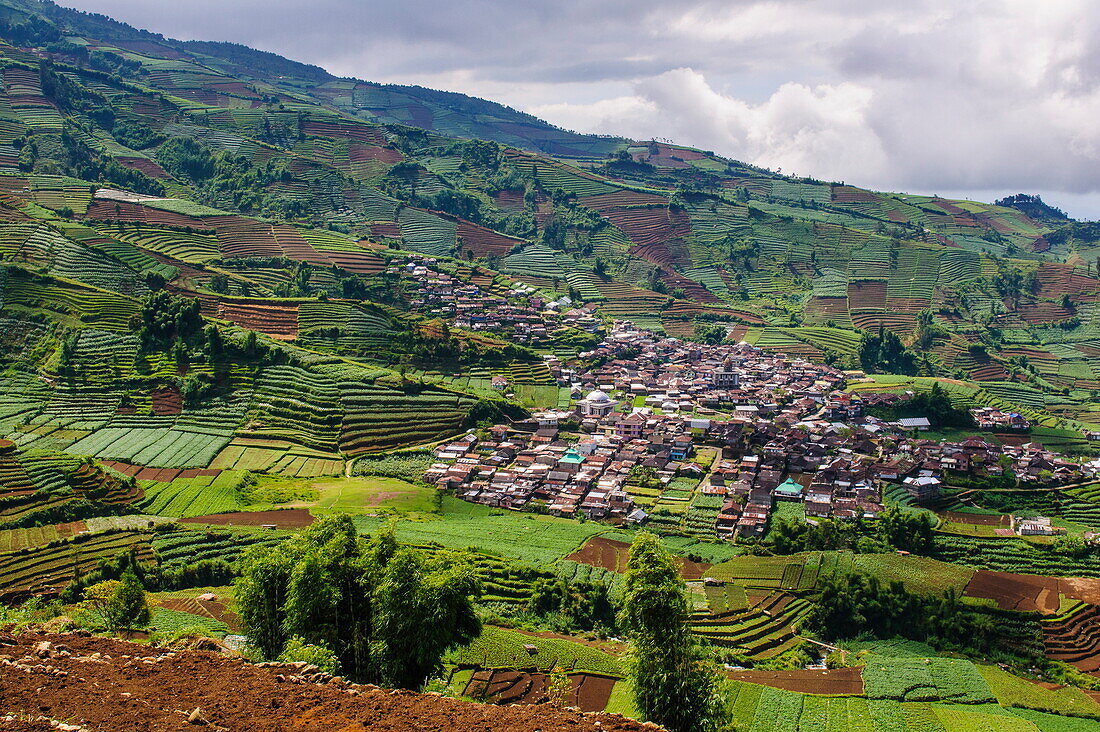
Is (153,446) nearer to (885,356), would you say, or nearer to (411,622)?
(411,622)

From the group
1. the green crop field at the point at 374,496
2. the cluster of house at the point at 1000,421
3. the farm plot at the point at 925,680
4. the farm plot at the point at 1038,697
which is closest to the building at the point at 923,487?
the cluster of house at the point at 1000,421

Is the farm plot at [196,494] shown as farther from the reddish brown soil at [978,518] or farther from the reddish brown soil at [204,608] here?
the reddish brown soil at [978,518]

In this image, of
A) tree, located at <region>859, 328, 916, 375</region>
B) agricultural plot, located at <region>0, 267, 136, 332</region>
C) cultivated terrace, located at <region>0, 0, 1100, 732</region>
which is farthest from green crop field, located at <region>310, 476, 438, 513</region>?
tree, located at <region>859, 328, 916, 375</region>

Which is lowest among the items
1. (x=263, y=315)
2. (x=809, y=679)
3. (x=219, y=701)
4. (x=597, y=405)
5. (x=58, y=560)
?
(x=58, y=560)

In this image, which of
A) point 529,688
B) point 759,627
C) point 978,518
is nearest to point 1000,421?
point 978,518

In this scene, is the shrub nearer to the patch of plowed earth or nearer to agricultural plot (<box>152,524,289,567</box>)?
the patch of plowed earth

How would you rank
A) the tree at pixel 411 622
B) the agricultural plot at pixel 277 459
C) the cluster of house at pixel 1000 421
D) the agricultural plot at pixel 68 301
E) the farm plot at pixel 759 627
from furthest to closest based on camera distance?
the agricultural plot at pixel 68 301 → the cluster of house at pixel 1000 421 → the agricultural plot at pixel 277 459 → the farm plot at pixel 759 627 → the tree at pixel 411 622
